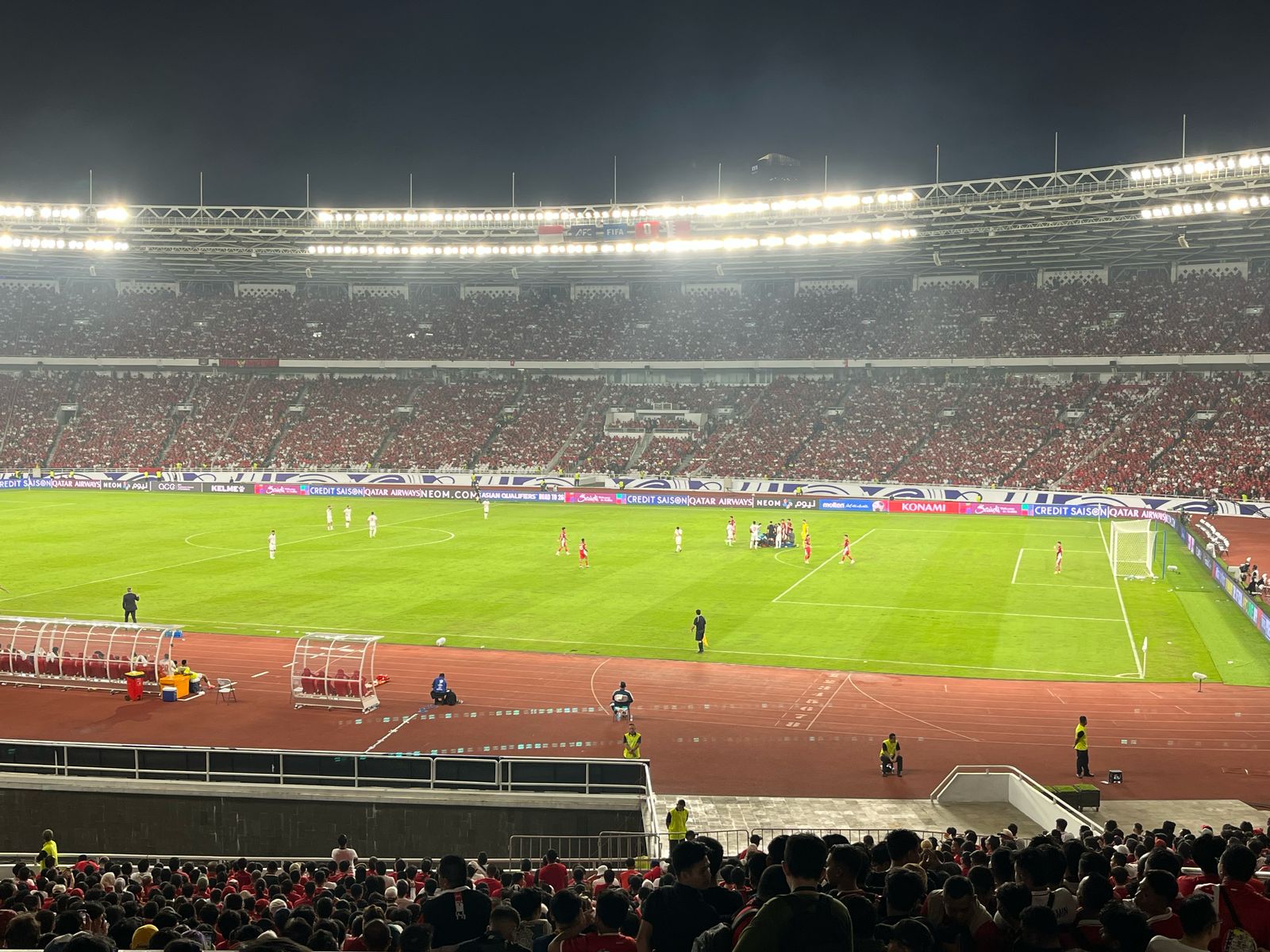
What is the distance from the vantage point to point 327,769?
714 inches

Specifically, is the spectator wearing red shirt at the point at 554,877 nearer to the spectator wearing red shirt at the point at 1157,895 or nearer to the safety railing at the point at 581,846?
the safety railing at the point at 581,846

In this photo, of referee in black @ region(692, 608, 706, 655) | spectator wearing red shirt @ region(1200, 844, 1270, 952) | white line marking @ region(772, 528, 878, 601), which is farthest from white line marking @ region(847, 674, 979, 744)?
spectator wearing red shirt @ region(1200, 844, 1270, 952)

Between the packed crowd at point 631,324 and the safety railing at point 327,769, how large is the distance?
227 ft

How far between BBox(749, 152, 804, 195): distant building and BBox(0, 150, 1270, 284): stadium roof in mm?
9939

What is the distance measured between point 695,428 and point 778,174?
29.4 meters

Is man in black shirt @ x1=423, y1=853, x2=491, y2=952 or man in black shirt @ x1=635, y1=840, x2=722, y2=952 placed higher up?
man in black shirt @ x1=635, y1=840, x2=722, y2=952

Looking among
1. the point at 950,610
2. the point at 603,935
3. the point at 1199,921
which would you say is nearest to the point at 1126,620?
the point at 950,610

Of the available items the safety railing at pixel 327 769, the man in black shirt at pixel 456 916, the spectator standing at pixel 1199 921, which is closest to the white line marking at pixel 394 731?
the safety railing at pixel 327 769

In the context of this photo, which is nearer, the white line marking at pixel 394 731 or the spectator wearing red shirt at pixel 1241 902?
the spectator wearing red shirt at pixel 1241 902

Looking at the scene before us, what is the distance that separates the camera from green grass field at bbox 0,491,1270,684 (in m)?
29.5

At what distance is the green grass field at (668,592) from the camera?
29.5m

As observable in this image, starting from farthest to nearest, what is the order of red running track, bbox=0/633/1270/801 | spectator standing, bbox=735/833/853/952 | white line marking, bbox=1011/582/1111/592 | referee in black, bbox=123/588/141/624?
white line marking, bbox=1011/582/1111/592, referee in black, bbox=123/588/141/624, red running track, bbox=0/633/1270/801, spectator standing, bbox=735/833/853/952

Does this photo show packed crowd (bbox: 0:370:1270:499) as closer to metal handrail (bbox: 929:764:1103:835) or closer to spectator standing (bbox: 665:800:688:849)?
metal handrail (bbox: 929:764:1103:835)

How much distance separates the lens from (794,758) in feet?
68.0
